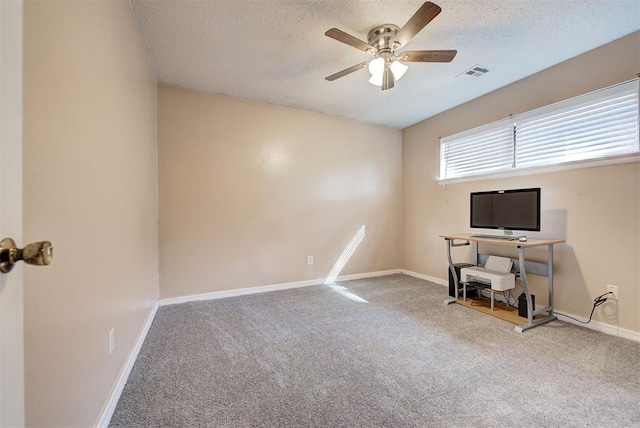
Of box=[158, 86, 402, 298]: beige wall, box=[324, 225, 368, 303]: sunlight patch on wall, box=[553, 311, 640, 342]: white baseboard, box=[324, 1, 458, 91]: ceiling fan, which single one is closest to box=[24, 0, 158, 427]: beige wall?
box=[158, 86, 402, 298]: beige wall

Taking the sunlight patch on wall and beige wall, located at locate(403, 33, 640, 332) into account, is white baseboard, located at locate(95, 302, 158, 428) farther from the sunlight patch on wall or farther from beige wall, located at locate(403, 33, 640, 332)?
beige wall, located at locate(403, 33, 640, 332)

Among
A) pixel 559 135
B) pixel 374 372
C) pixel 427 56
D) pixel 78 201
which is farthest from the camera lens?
pixel 559 135

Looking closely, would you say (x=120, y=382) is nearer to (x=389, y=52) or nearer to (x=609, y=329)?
(x=389, y=52)

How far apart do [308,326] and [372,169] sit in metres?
2.75

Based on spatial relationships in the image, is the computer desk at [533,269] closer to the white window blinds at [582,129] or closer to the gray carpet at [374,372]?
the gray carpet at [374,372]

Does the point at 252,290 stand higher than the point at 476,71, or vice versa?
the point at 476,71

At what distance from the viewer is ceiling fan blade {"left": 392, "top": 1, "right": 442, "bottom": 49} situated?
154 cm

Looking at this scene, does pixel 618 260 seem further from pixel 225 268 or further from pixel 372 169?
pixel 225 268

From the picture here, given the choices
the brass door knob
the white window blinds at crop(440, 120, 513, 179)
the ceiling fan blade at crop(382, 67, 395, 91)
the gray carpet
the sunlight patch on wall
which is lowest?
the gray carpet

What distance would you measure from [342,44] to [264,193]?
1954mm

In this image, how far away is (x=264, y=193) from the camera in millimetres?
3578

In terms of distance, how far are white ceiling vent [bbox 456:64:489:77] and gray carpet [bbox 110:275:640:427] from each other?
8.22 feet

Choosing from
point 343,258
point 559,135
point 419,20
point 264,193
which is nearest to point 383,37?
point 419,20

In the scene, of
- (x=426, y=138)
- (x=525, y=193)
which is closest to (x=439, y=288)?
(x=525, y=193)
